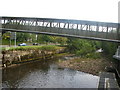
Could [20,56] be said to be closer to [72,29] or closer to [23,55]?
[23,55]

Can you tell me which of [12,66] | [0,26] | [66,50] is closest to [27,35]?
[66,50]

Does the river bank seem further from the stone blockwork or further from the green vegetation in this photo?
the green vegetation

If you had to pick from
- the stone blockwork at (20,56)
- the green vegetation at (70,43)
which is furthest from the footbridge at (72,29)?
the green vegetation at (70,43)

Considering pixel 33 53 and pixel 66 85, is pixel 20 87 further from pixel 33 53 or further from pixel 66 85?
pixel 33 53

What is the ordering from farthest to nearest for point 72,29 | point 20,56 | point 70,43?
point 70,43
point 20,56
point 72,29

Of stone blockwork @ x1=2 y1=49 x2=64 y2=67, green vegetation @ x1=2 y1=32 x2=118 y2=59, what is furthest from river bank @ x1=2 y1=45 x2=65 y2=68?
green vegetation @ x1=2 y1=32 x2=118 y2=59

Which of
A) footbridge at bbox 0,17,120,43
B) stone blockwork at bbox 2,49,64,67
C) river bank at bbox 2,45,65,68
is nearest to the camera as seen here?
footbridge at bbox 0,17,120,43

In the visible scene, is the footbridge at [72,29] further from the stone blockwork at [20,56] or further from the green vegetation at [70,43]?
the green vegetation at [70,43]

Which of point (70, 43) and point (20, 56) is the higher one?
point (70, 43)

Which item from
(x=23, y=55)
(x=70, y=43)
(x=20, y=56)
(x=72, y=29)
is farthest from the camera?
(x=70, y=43)

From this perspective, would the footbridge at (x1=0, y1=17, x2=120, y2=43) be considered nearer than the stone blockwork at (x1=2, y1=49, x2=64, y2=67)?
Yes

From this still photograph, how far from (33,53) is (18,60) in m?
3.93

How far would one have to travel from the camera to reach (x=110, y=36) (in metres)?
13.0

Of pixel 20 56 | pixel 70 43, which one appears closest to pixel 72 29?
pixel 20 56
